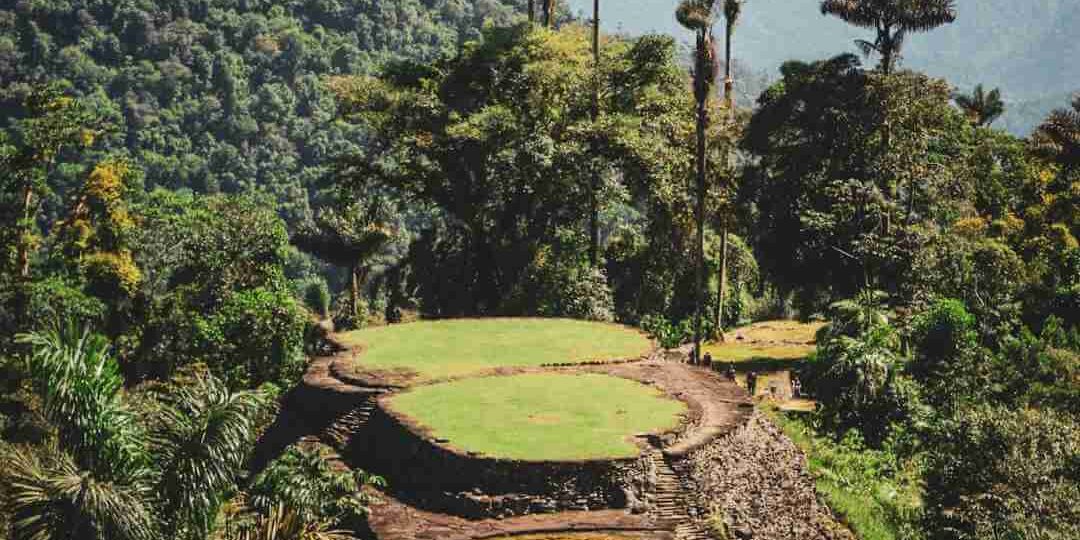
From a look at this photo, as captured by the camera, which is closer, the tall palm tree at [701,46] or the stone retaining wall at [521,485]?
the stone retaining wall at [521,485]

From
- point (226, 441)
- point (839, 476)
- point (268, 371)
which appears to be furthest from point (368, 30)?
point (226, 441)

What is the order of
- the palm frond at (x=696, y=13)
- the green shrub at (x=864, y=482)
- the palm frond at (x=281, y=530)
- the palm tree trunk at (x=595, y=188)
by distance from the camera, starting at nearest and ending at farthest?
the palm frond at (x=281, y=530) → the green shrub at (x=864, y=482) → the palm frond at (x=696, y=13) → the palm tree trunk at (x=595, y=188)

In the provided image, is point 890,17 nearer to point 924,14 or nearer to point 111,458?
point 924,14

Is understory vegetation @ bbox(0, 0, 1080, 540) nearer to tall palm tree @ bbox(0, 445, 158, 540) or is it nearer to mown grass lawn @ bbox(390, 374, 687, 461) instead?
mown grass lawn @ bbox(390, 374, 687, 461)

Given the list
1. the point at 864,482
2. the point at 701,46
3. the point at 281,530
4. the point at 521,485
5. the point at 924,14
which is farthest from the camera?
the point at 924,14

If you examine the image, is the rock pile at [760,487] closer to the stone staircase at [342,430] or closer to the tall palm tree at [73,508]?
the stone staircase at [342,430]

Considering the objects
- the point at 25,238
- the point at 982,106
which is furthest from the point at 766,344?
the point at 982,106

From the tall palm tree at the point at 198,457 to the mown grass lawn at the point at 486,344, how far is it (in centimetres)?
608

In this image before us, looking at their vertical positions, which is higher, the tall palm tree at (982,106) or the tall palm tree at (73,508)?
the tall palm tree at (982,106)

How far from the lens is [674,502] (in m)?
12.6

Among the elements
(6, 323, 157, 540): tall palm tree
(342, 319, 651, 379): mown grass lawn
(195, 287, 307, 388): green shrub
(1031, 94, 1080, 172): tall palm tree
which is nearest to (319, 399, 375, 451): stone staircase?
(342, 319, 651, 379): mown grass lawn

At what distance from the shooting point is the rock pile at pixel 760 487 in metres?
13.0

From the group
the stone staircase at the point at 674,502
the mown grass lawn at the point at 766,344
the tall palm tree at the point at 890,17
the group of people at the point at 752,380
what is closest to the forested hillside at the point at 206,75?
the mown grass lawn at the point at 766,344

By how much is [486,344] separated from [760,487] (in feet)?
19.0
